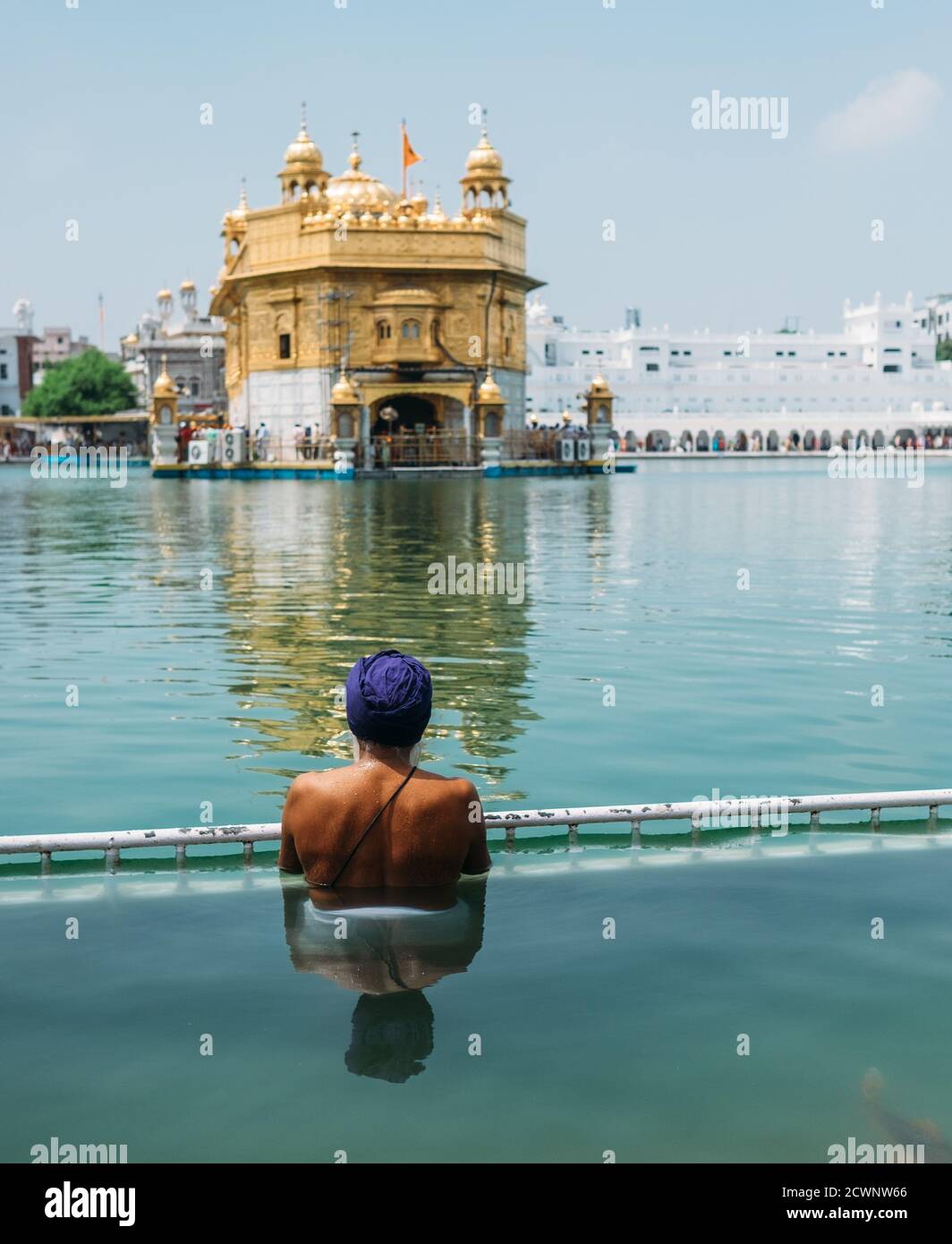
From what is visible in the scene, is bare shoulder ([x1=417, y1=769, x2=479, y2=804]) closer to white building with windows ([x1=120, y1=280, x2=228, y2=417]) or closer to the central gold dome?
the central gold dome

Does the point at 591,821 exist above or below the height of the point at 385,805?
below

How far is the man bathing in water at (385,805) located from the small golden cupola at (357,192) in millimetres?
55037

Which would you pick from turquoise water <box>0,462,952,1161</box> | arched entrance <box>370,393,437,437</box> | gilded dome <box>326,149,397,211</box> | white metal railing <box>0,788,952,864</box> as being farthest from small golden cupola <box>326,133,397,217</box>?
white metal railing <box>0,788,952,864</box>

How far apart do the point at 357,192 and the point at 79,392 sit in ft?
128

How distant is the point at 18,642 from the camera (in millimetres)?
11711

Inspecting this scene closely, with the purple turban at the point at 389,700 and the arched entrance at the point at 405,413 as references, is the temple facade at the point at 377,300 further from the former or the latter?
the purple turban at the point at 389,700

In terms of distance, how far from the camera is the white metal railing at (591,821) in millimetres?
4887

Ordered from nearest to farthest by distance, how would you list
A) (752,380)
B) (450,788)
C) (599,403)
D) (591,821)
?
1. (450,788)
2. (591,821)
3. (599,403)
4. (752,380)

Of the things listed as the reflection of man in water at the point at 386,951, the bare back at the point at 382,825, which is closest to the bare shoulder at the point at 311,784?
the bare back at the point at 382,825

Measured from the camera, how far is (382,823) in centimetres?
429

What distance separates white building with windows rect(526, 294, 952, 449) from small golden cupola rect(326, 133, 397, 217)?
34.5 meters

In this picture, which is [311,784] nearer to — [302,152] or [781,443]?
[302,152]

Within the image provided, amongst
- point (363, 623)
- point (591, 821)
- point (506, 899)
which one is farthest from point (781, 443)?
point (506, 899)
